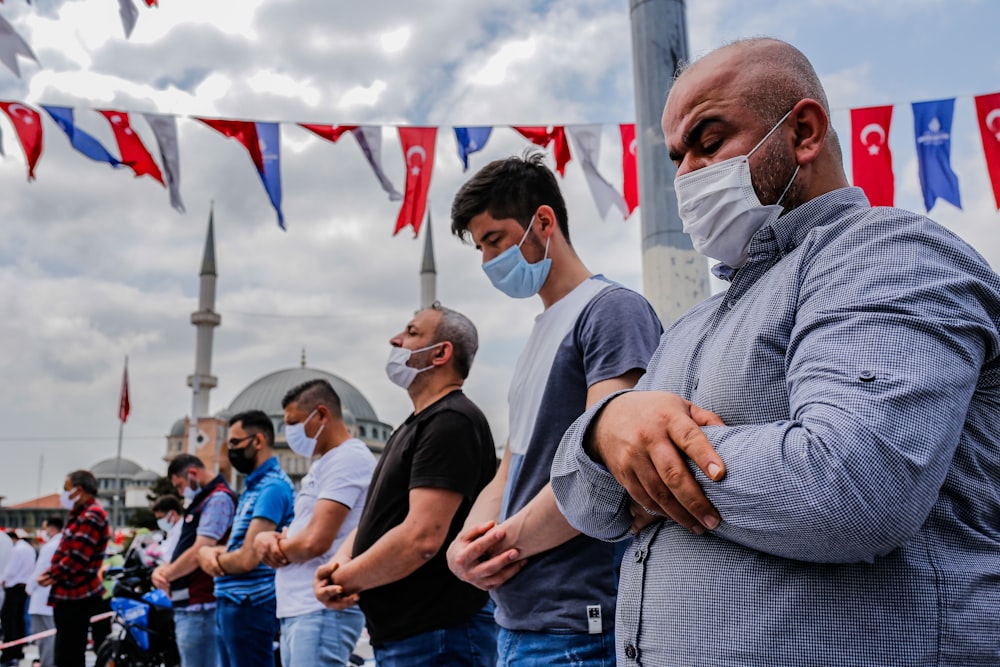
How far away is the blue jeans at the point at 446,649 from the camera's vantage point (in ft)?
8.63

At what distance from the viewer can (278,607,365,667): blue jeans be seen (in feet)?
11.6

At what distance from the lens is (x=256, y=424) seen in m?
5.31

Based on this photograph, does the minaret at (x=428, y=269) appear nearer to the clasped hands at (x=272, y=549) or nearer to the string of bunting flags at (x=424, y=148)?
the string of bunting flags at (x=424, y=148)

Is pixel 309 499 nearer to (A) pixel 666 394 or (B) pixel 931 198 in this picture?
(A) pixel 666 394

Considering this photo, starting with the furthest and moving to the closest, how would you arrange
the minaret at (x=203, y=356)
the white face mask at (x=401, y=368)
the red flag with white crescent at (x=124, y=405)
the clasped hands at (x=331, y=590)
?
the minaret at (x=203, y=356), the red flag with white crescent at (x=124, y=405), the white face mask at (x=401, y=368), the clasped hands at (x=331, y=590)

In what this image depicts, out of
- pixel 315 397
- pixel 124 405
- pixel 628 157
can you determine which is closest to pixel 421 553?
pixel 315 397

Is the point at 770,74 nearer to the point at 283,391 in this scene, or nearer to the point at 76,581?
the point at 76,581

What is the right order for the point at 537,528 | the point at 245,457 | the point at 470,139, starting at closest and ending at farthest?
1. the point at 537,528
2. the point at 245,457
3. the point at 470,139

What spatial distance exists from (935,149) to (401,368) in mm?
6632

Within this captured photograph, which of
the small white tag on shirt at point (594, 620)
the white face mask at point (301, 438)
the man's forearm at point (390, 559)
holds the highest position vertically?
the white face mask at point (301, 438)

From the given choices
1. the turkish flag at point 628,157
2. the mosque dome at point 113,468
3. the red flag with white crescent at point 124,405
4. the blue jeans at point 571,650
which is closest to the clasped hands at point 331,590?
the blue jeans at point 571,650

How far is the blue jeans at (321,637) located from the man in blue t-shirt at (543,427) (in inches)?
69.3

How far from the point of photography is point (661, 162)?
3557 millimetres

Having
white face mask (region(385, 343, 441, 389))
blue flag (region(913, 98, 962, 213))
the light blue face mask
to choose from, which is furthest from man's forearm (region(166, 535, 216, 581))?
blue flag (region(913, 98, 962, 213))
